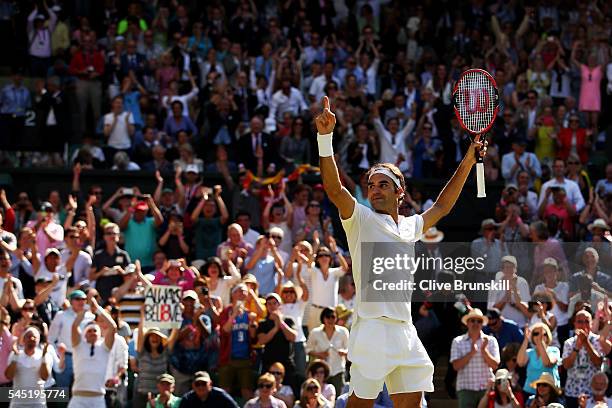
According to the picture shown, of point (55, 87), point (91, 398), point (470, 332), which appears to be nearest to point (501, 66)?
point (55, 87)

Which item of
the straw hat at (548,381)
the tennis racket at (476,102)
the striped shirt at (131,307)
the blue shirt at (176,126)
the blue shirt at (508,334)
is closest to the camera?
the tennis racket at (476,102)

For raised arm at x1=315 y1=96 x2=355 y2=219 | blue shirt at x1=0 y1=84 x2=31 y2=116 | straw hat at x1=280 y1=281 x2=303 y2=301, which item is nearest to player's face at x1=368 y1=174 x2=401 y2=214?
raised arm at x1=315 y1=96 x2=355 y2=219

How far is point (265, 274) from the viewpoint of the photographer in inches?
631

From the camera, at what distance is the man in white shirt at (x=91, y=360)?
45.5 feet

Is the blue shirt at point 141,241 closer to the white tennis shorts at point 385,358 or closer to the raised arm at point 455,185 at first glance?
the raised arm at point 455,185

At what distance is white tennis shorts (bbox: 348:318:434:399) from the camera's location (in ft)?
26.1

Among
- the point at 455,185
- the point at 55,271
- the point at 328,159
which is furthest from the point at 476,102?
the point at 55,271

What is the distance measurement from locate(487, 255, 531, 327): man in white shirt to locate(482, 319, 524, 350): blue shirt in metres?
0.43

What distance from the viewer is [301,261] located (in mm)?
15555

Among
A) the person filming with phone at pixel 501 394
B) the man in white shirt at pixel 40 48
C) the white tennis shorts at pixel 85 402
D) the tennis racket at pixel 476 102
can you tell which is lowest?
the white tennis shorts at pixel 85 402

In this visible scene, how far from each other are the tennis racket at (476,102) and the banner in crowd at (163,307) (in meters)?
6.08

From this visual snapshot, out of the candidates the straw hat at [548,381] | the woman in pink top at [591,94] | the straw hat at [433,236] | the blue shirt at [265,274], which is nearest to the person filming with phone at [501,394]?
the straw hat at [548,381]

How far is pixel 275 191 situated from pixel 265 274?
2.60 m

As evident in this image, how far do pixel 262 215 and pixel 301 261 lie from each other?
2.73m
